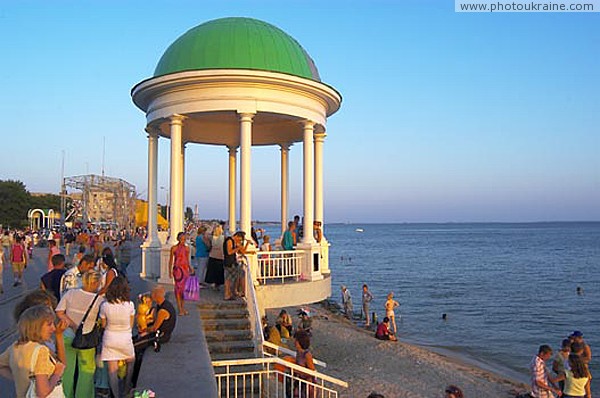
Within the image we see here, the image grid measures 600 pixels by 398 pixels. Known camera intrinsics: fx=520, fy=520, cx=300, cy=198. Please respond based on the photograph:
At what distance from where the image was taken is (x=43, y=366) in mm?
4016

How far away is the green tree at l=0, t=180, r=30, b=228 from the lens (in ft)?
214

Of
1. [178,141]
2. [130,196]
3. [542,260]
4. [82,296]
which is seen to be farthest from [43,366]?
[542,260]

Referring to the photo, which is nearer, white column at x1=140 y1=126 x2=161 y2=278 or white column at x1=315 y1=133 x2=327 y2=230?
white column at x1=140 y1=126 x2=161 y2=278

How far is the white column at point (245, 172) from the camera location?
12.3m

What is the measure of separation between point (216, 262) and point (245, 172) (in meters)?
2.24

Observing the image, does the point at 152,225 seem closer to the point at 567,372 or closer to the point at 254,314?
the point at 254,314

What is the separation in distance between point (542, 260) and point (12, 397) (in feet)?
230

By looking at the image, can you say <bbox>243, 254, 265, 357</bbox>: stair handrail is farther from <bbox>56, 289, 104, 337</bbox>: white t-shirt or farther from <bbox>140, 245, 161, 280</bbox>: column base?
<bbox>140, 245, 161, 280</bbox>: column base

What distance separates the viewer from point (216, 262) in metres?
12.3

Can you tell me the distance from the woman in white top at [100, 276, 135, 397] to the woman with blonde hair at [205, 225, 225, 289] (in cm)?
595

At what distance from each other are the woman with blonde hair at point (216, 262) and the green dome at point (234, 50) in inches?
158

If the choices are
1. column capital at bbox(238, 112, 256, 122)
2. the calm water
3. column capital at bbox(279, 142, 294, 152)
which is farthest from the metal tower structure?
column capital at bbox(238, 112, 256, 122)

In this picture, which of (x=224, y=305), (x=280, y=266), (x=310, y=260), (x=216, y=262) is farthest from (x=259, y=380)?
(x=310, y=260)

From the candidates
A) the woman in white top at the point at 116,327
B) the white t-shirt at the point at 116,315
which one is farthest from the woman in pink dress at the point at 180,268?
the white t-shirt at the point at 116,315
